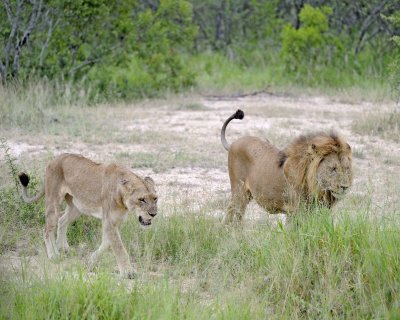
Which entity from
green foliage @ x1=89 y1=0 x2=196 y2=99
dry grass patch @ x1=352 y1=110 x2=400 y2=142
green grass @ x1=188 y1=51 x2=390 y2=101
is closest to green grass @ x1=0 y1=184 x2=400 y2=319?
dry grass patch @ x1=352 y1=110 x2=400 y2=142

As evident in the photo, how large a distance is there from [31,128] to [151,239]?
4.95 meters

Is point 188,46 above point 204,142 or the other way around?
above

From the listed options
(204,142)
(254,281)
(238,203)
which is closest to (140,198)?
(254,281)

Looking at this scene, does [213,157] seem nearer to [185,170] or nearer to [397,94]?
[185,170]

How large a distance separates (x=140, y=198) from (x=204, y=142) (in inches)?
184

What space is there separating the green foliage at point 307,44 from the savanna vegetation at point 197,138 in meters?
0.03

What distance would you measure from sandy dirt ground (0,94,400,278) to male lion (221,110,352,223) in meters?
0.22

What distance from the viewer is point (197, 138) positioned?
10188 millimetres

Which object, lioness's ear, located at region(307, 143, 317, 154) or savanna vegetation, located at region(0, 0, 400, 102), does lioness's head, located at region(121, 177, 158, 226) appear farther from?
savanna vegetation, located at region(0, 0, 400, 102)

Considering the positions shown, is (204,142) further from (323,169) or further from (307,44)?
(307,44)

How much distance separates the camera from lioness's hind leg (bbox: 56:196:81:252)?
237 inches

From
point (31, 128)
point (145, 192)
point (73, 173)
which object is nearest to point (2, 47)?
point (31, 128)

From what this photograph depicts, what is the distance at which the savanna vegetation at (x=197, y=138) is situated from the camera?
4.76m

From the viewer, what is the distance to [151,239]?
224 inches
